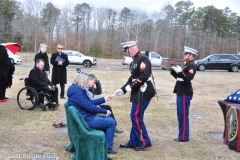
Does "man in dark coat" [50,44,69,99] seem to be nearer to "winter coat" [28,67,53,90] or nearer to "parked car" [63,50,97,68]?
"winter coat" [28,67,53,90]

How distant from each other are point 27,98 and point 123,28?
175ft

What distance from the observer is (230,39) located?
6206cm

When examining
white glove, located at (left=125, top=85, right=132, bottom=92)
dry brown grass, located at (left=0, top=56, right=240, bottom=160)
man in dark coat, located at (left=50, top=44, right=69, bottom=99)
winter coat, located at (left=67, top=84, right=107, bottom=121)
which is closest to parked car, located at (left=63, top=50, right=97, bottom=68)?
man in dark coat, located at (left=50, top=44, right=69, bottom=99)

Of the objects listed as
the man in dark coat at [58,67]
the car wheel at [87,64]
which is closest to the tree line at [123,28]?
the car wheel at [87,64]

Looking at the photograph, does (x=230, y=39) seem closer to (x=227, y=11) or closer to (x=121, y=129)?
(x=227, y=11)

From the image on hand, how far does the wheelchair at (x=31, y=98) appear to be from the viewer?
786cm

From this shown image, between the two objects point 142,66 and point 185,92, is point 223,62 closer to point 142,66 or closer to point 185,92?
point 185,92

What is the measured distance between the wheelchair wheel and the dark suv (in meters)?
20.0

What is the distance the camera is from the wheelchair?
786 centimetres

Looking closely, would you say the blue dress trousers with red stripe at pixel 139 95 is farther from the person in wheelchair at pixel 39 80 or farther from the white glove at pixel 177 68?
the person in wheelchair at pixel 39 80

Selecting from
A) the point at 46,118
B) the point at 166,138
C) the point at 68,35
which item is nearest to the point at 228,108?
the point at 166,138

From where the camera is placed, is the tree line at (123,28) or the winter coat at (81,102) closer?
the winter coat at (81,102)

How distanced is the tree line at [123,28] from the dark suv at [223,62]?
28.7 m

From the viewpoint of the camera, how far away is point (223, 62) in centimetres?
2608
